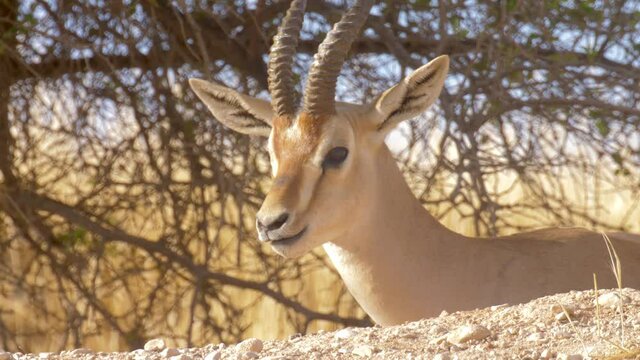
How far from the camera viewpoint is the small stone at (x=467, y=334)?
369cm

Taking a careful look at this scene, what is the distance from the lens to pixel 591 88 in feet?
26.1

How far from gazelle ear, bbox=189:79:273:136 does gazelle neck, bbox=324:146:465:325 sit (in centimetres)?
73

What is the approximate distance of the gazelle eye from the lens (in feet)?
19.1

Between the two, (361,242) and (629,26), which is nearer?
(361,242)

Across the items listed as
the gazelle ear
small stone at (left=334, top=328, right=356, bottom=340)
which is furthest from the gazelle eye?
small stone at (left=334, top=328, right=356, bottom=340)

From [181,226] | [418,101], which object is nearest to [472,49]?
[418,101]

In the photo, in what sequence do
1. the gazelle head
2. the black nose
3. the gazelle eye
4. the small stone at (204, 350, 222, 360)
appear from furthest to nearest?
the gazelle eye, the gazelle head, the black nose, the small stone at (204, 350, 222, 360)

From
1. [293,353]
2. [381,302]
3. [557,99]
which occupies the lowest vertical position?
[293,353]

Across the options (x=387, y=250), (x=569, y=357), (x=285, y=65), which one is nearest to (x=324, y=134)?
(x=285, y=65)

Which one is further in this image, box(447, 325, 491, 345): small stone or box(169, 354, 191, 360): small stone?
box(169, 354, 191, 360): small stone

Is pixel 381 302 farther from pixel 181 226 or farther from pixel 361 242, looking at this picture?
pixel 181 226

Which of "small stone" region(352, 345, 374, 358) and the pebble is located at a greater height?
the pebble

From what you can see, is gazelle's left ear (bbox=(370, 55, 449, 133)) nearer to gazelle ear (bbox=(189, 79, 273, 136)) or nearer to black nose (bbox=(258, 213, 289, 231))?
gazelle ear (bbox=(189, 79, 273, 136))

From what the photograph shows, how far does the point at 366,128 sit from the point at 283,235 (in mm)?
916
